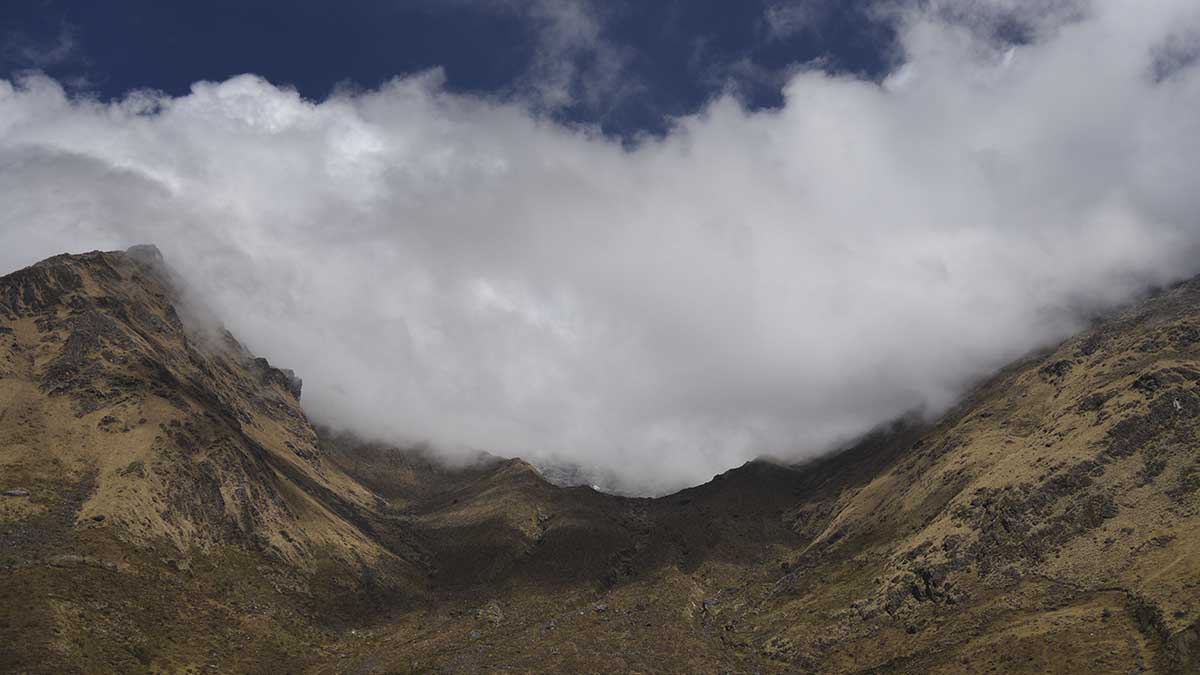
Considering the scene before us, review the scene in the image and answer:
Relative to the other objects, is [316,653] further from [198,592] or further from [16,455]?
[16,455]

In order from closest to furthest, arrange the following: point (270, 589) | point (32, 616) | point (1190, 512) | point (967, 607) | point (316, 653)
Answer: point (32, 616)
point (1190, 512)
point (967, 607)
point (316, 653)
point (270, 589)

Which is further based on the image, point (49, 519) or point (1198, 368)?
point (1198, 368)

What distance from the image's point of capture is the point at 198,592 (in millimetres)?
172875

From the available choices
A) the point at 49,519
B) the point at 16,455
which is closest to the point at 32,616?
the point at 49,519

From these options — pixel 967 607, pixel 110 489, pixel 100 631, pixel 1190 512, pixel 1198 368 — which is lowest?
pixel 967 607

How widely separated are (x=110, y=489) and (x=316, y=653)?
64.1 metres

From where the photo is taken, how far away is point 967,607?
547ft

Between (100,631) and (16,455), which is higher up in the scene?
(16,455)

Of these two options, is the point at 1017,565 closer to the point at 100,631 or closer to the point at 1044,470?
the point at 1044,470

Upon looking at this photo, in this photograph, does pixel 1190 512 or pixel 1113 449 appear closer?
pixel 1190 512

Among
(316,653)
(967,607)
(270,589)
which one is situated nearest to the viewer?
(967,607)

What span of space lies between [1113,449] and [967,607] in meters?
59.0

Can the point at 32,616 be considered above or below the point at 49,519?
below

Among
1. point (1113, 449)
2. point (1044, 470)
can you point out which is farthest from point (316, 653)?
point (1113, 449)
